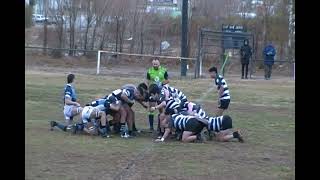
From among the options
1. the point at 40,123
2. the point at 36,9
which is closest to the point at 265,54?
the point at 36,9

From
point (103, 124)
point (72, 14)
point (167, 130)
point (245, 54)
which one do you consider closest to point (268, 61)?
point (245, 54)

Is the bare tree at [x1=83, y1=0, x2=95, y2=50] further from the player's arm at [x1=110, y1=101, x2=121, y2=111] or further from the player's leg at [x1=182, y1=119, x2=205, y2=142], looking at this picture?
the player's leg at [x1=182, y1=119, x2=205, y2=142]

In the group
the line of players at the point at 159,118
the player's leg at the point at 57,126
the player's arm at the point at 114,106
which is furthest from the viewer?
the player's leg at the point at 57,126

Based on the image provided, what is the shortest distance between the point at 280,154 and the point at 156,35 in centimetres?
3117

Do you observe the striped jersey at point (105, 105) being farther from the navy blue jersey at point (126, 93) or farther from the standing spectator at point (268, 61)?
the standing spectator at point (268, 61)

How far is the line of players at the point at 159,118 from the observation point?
1147 centimetres

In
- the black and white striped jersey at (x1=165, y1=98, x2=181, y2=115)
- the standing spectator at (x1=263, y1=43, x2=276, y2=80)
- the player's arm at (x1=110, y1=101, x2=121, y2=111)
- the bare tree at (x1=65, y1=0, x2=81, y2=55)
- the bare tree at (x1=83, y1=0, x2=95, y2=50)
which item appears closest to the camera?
the black and white striped jersey at (x1=165, y1=98, x2=181, y2=115)

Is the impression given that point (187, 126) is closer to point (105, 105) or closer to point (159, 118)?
point (159, 118)

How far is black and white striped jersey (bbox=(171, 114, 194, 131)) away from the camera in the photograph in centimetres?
1138

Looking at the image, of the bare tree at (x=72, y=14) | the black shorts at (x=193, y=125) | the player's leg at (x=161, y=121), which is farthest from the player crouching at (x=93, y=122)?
the bare tree at (x=72, y=14)

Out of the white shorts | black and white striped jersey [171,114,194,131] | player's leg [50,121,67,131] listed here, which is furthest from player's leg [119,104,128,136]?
player's leg [50,121,67,131]
